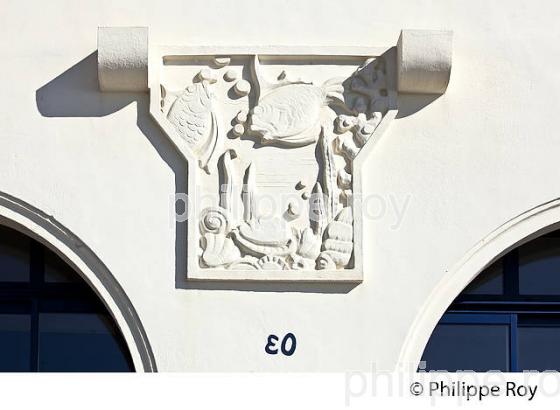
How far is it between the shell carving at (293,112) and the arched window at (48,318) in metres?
1.51

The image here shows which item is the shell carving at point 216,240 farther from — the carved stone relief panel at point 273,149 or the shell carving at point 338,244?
the shell carving at point 338,244

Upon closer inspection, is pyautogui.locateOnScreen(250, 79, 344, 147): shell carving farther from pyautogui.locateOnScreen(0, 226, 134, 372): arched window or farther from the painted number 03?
pyautogui.locateOnScreen(0, 226, 134, 372): arched window

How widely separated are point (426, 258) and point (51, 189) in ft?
7.67

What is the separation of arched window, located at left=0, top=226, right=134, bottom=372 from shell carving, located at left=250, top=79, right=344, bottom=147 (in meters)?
1.51

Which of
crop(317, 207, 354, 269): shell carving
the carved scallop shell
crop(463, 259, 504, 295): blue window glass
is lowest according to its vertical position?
crop(463, 259, 504, 295): blue window glass

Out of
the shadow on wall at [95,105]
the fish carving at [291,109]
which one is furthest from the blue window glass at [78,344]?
the fish carving at [291,109]

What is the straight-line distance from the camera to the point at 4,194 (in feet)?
39.7

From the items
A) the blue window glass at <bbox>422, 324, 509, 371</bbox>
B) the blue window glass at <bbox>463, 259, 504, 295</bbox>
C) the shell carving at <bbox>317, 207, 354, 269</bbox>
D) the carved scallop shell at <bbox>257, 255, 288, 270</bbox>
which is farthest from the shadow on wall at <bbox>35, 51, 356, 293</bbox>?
the blue window glass at <bbox>463, 259, 504, 295</bbox>

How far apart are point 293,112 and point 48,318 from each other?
1997 mm

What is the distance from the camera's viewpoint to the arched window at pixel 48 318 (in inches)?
479

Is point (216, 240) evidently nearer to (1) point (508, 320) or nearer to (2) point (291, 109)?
(2) point (291, 109)

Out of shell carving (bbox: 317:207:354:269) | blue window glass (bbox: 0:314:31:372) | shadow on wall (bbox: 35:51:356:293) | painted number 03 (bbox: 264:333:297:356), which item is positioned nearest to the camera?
painted number 03 (bbox: 264:333:297:356)

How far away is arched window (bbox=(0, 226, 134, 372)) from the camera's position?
1216cm

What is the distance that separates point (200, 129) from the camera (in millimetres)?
12125
